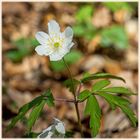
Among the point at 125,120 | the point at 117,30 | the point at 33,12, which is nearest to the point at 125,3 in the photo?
the point at 117,30

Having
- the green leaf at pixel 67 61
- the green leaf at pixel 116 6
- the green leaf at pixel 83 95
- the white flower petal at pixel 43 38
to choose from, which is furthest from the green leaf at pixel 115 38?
the green leaf at pixel 83 95

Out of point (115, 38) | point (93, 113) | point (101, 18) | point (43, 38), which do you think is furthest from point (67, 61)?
point (93, 113)

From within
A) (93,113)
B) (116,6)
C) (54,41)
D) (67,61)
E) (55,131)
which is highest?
(116,6)

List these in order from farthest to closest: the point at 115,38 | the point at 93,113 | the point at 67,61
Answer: the point at 115,38 < the point at 67,61 < the point at 93,113

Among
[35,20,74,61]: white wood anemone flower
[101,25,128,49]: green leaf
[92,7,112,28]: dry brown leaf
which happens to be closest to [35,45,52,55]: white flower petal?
[35,20,74,61]: white wood anemone flower

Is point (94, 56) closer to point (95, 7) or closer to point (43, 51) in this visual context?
point (95, 7)

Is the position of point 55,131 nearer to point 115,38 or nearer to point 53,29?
point 53,29
